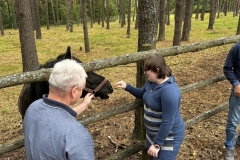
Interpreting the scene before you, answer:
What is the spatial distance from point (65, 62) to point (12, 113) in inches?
229

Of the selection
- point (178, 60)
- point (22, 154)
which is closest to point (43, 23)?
point (178, 60)

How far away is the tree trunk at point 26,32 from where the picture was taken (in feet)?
26.9

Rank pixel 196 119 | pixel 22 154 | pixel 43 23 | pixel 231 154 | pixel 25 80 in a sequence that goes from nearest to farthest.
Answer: pixel 25 80
pixel 231 154
pixel 196 119
pixel 22 154
pixel 43 23

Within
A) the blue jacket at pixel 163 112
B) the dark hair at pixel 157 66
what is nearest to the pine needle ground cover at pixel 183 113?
the blue jacket at pixel 163 112

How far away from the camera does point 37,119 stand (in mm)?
1556

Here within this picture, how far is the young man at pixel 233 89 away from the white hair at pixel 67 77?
257 centimetres

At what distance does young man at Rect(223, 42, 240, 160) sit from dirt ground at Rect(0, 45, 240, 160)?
0.37 meters

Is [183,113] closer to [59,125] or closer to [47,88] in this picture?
[47,88]

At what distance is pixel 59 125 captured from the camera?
146 centimetres

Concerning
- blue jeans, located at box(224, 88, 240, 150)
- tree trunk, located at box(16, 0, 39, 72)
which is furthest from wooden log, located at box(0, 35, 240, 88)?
tree trunk, located at box(16, 0, 39, 72)

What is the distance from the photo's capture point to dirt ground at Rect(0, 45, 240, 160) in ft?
13.4

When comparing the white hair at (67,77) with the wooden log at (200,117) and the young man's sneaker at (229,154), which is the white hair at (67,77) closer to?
the wooden log at (200,117)

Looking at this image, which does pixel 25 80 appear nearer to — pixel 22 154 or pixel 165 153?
pixel 165 153

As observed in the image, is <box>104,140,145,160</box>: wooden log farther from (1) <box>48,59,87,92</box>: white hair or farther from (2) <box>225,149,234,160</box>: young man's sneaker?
(1) <box>48,59,87,92</box>: white hair
